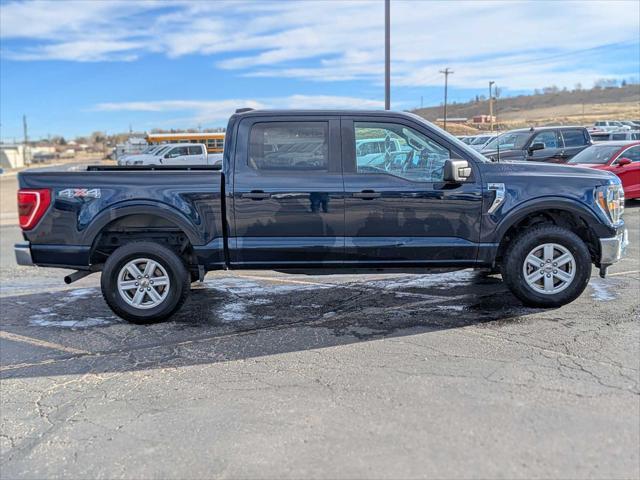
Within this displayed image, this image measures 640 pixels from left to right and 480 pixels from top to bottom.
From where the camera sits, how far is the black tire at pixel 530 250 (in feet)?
18.1

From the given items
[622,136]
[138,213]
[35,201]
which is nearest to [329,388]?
[138,213]

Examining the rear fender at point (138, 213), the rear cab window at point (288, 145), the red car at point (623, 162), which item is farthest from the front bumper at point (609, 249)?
the red car at point (623, 162)

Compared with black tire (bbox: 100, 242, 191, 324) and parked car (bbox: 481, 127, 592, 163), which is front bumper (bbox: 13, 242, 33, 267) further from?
parked car (bbox: 481, 127, 592, 163)

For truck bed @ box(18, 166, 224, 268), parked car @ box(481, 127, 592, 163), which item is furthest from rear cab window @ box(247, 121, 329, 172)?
parked car @ box(481, 127, 592, 163)

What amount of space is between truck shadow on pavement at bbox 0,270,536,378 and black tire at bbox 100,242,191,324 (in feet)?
0.50

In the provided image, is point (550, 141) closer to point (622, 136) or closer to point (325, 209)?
point (325, 209)

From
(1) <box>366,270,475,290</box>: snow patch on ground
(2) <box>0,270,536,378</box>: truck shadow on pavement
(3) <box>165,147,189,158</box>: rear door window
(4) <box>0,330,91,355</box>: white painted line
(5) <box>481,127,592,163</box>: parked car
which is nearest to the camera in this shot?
(2) <box>0,270,536,378</box>: truck shadow on pavement

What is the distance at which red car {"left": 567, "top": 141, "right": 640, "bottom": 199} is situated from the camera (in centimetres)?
1383

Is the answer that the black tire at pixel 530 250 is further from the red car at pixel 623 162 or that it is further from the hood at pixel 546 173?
the red car at pixel 623 162

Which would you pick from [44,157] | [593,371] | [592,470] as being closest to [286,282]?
[593,371]

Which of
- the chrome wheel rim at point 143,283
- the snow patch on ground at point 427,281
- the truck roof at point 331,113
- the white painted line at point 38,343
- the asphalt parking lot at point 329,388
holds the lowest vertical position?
the asphalt parking lot at point 329,388

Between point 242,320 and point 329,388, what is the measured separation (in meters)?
1.93

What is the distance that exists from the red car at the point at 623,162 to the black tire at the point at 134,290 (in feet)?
37.1

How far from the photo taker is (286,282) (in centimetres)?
740
